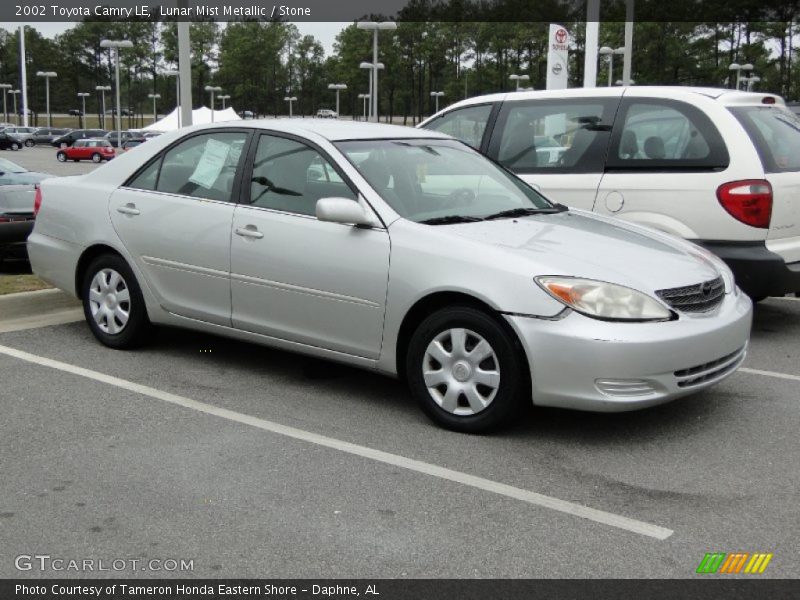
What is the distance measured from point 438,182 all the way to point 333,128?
747mm

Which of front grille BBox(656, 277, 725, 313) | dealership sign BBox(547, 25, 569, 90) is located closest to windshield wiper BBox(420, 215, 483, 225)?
front grille BBox(656, 277, 725, 313)

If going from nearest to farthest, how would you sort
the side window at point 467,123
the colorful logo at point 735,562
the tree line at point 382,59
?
1. the colorful logo at point 735,562
2. the side window at point 467,123
3. the tree line at point 382,59

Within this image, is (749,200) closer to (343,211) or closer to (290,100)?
(343,211)

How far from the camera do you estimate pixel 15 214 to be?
9.69 metres

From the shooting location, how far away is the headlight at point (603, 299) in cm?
449

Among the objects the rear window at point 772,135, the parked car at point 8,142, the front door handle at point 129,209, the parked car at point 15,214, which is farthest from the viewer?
the parked car at point 8,142

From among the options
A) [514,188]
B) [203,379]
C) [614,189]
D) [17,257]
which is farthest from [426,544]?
[17,257]

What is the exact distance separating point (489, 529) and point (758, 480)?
1.34 metres

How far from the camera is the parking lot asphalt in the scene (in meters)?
3.46

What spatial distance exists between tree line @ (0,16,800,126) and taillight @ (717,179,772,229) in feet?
209

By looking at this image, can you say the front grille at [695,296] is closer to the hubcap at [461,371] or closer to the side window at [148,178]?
the hubcap at [461,371]

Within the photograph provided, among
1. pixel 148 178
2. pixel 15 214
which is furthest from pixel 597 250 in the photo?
pixel 15 214

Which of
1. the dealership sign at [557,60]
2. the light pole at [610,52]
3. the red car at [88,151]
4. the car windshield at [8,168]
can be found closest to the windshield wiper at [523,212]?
the car windshield at [8,168]

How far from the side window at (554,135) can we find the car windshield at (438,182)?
145cm
